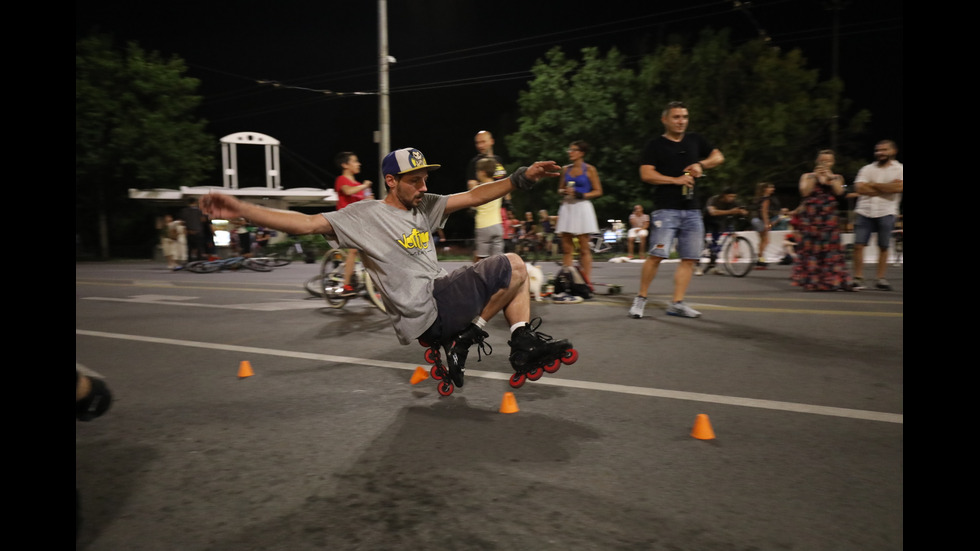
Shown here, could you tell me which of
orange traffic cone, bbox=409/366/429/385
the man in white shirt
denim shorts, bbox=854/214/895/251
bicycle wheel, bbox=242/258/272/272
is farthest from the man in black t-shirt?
bicycle wheel, bbox=242/258/272/272

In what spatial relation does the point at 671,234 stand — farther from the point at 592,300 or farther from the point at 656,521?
A: the point at 656,521

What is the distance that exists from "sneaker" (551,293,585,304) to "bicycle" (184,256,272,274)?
1261 cm

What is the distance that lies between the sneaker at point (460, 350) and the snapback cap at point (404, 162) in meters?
1.08

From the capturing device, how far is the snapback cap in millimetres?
4262

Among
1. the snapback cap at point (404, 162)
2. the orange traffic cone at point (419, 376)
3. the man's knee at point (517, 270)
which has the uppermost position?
the snapback cap at point (404, 162)

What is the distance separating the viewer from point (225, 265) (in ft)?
64.9

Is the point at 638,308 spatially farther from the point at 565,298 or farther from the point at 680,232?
the point at 565,298

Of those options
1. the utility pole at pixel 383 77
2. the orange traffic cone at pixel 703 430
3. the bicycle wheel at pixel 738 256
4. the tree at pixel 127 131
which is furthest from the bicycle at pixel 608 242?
the tree at pixel 127 131

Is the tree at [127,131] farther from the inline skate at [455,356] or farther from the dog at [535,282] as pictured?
the inline skate at [455,356]

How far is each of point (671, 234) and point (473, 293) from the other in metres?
4.02

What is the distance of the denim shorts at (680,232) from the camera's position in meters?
7.59

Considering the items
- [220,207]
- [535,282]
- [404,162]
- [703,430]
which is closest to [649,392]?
[703,430]

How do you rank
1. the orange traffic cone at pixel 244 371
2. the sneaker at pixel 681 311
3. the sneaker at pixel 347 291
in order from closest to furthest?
the orange traffic cone at pixel 244 371
the sneaker at pixel 681 311
the sneaker at pixel 347 291

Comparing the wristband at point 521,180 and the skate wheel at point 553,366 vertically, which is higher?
the wristband at point 521,180
